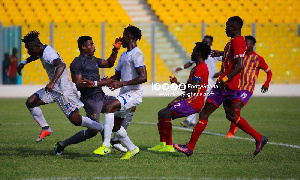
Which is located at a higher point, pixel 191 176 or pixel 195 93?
pixel 195 93

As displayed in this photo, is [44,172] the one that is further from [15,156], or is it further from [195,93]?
[195,93]

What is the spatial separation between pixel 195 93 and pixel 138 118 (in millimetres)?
6139

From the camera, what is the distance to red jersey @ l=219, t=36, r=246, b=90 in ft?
26.3

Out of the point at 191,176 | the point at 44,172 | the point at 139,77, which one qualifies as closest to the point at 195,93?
the point at 139,77

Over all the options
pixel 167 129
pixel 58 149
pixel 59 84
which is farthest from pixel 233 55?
pixel 58 149

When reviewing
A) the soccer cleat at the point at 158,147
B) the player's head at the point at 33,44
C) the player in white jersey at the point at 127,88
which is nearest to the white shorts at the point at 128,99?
the player in white jersey at the point at 127,88

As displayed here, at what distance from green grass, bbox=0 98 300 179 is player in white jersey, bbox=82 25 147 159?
0.37 m

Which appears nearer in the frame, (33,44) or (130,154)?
(130,154)

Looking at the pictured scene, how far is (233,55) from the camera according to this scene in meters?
8.18

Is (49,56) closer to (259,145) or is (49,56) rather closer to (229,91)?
(229,91)

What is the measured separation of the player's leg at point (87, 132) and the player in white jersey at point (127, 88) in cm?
30

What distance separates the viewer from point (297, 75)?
23.0m

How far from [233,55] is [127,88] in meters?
1.65

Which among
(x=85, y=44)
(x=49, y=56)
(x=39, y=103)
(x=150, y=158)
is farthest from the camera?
(x=39, y=103)
